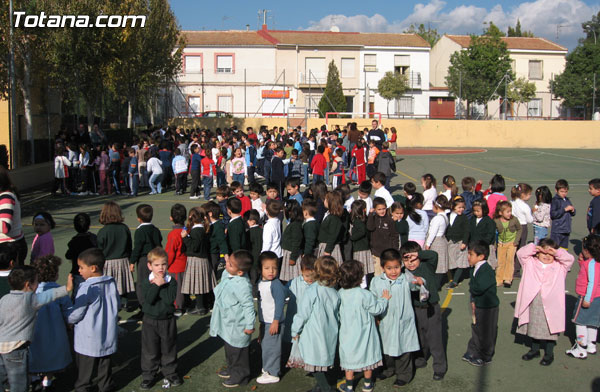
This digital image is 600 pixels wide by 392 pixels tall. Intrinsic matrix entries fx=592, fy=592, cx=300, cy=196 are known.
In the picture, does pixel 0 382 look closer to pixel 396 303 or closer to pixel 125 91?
pixel 396 303

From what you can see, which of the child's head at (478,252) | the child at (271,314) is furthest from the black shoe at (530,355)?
the child at (271,314)

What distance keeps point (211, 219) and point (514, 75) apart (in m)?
47.9

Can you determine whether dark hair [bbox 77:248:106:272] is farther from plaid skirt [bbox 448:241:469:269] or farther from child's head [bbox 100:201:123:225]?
plaid skirt [bbox 448:241:469:269]

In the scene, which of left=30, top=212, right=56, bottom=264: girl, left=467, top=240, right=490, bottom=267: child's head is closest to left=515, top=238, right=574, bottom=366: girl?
left=467, top=240, right=490, bottom=267: child's head

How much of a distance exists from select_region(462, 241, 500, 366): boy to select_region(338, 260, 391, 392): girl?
1.30m

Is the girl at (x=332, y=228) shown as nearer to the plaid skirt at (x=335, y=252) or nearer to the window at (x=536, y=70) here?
the plaid skirt at (x=335, y=252)

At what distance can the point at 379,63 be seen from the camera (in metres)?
52.6

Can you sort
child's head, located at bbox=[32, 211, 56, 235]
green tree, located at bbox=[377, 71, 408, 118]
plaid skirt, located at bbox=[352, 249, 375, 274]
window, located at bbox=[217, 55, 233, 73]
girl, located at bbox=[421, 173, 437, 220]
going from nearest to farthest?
child's head, located at bbox=[32, 211, 56, 235] < plaid skirt, located at bbox=[352, 249, 375, 274] < girl, located at bbox=[421, 173, 437, 220] < green tree, located at bbox=[377, 71, 408, 118] < window, located at bbox=[217, 55, 233, 73]

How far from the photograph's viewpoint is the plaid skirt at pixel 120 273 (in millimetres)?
7594

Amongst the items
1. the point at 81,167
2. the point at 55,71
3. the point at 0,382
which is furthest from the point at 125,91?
the point at 0,382

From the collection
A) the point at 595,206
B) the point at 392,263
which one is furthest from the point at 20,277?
the point at 595,206

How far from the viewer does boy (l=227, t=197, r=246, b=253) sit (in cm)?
807

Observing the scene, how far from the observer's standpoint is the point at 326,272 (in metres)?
5.70

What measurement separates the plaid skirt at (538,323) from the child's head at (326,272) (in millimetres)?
2476
